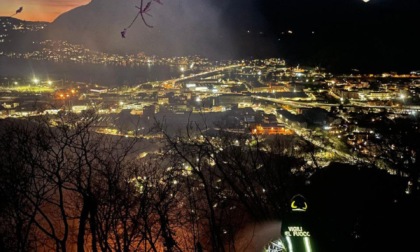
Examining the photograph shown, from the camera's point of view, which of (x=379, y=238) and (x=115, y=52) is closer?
(x=379, y=238)

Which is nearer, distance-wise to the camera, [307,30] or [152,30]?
[307,30]

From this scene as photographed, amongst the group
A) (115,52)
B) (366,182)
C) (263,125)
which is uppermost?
(115,52)

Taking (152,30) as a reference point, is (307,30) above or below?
below

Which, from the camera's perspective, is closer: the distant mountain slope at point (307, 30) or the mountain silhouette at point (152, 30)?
the distant mountain slope at point (307, 30)

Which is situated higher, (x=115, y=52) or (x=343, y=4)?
(x=115, y=52)

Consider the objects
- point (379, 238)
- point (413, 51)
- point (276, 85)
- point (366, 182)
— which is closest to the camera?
point (379, 238)

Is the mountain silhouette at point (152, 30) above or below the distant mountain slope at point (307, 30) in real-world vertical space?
above

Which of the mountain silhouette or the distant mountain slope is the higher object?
the mountain silhouette

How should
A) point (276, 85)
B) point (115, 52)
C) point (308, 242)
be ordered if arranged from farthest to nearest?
point (115, 52) → point (276, 85) → point (308, 242)

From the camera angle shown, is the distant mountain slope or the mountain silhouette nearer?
the distant mountain slope

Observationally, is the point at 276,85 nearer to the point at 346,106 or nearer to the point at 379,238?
the point at 346,106

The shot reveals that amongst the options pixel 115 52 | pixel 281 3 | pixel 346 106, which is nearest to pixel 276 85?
pixel 281 3
